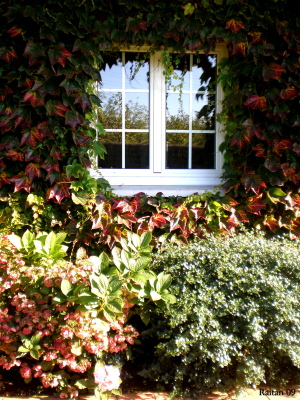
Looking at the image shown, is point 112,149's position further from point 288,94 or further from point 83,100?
point 288,94

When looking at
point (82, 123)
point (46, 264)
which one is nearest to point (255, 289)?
point (46, 264)

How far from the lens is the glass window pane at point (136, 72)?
3.77 meters

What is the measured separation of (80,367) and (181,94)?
2.51m

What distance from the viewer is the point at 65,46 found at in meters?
3.34

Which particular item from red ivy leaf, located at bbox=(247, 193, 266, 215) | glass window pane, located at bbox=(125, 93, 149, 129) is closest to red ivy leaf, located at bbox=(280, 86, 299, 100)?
red ivy leaf, located at bbox=(247, 193, 266, 215)

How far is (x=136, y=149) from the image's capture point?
385 centimetres

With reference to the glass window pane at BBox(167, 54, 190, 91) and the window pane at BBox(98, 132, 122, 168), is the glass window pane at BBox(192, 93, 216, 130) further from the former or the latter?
the window pane at BBox(98, 132, 122, 168)

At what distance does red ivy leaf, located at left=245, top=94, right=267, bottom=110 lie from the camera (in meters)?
3.43

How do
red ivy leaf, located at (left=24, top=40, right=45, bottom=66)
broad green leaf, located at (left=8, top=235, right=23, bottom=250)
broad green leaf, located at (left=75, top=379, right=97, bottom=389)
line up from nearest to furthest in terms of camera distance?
broad green leaf, located at (left=75, top=379, right=97, bottom=389)
broad green leaf, located at (left=8, top=235, right=23, bottom=250)
red ivy leaf, located at (left=24, top=40, right=45, bottom=66)

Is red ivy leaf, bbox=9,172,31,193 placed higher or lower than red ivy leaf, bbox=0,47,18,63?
lower

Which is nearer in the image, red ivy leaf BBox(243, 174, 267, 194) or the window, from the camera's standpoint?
red ivy leaf BBox(243, 174, 267, 194)

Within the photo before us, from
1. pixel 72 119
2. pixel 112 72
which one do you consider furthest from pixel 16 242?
pixel 112 72

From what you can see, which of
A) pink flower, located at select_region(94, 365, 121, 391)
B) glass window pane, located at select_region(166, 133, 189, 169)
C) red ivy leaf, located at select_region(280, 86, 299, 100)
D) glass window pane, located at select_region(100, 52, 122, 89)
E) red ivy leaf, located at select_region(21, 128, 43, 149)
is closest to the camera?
pink flower, located at select_region(94, 365, 121, 391)

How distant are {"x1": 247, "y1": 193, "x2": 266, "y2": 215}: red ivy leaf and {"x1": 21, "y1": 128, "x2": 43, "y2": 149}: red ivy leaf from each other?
187 cm
